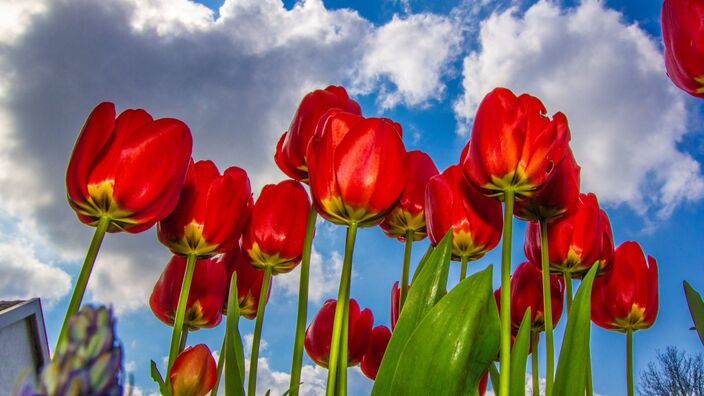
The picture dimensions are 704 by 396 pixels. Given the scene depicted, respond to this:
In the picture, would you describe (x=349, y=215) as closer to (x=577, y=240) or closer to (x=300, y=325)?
(x=300, y=325)

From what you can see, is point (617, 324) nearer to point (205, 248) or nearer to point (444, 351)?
point (444, 351)

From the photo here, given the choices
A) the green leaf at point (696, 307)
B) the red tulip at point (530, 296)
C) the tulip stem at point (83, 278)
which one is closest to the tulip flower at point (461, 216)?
the red tulip at point (530, 296)

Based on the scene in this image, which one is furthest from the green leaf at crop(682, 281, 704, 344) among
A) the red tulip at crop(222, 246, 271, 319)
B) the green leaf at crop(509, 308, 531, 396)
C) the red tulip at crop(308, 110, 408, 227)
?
the red tulip at crop(222, 246, 271, 319)

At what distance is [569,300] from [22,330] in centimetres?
1268

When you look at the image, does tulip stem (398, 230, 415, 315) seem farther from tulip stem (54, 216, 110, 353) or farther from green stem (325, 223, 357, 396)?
tulip stem (54, 216, 110, 353)

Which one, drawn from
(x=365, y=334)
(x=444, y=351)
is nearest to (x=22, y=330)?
(x=365, y=334)

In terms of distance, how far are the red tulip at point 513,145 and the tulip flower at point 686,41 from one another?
0.86 ft

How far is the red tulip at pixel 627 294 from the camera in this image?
166 centimetres

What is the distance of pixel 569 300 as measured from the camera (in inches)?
55.2

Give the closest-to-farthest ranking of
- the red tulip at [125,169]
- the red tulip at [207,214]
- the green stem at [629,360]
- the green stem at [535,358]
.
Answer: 1. the red tulip at [125,169]
2. the red tulip at [207,214]
3. the green stem at [629,360]
4. the green stem at [535,358]

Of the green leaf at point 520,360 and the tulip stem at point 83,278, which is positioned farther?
the green leaf at point 520,360

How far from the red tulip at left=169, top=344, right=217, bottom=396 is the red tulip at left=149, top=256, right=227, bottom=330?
368 mm

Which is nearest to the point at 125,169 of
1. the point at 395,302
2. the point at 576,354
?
the point at 395,302

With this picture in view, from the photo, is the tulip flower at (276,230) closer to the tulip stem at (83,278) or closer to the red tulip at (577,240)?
the tulip stem at (83,278)
